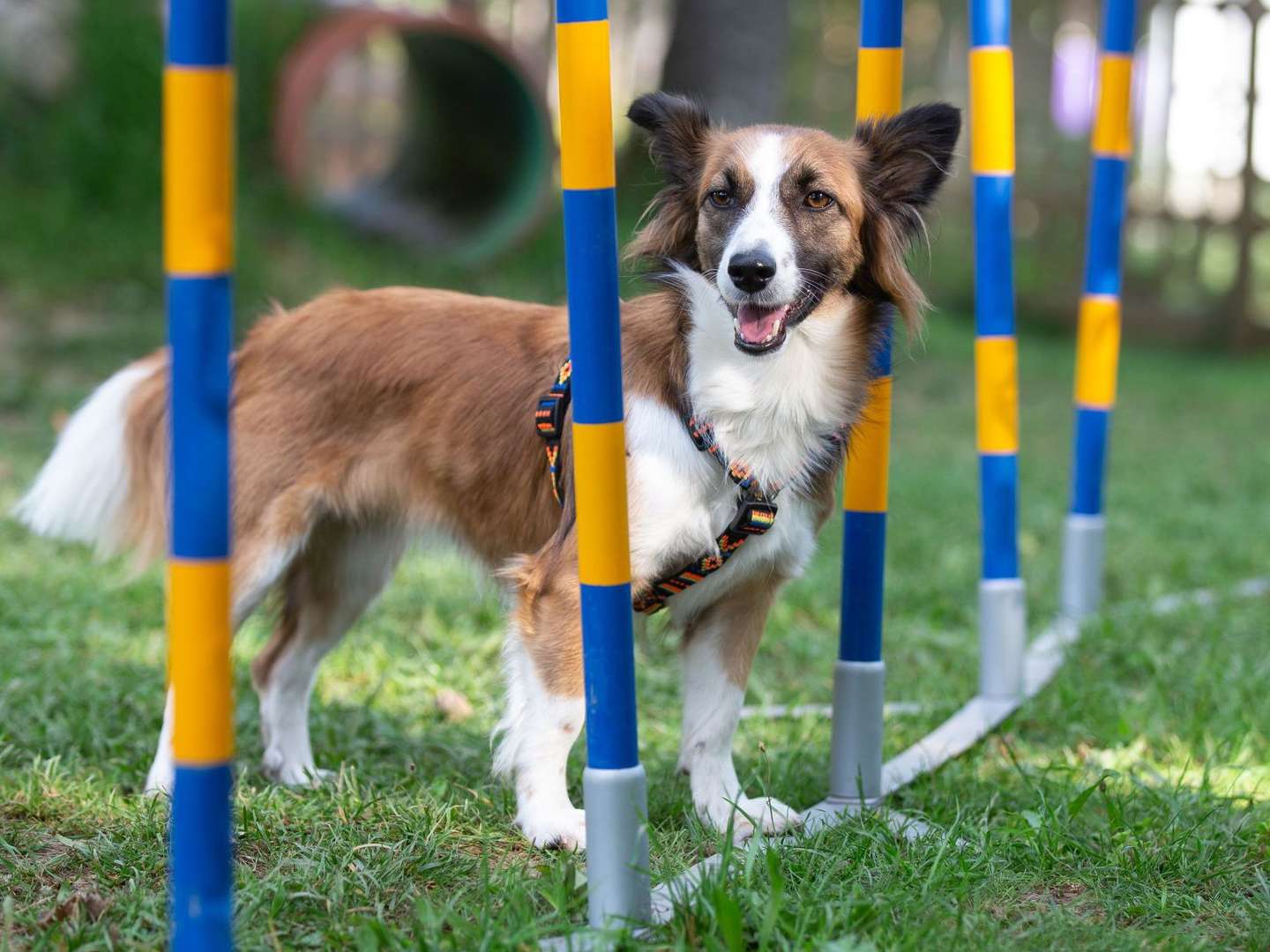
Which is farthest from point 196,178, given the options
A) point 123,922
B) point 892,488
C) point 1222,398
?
point 1222,398

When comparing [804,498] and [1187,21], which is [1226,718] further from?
[1187,21]

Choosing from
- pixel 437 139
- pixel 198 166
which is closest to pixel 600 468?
pixel 198 166

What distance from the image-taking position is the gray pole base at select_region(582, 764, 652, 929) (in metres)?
2.23

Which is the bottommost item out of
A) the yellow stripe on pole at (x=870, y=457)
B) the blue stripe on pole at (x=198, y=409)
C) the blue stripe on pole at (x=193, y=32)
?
the yellow stripe on pole at (x=870, y=457)

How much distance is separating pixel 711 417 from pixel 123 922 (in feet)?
4.64

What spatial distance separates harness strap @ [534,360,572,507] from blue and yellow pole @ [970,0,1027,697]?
49.3 inches

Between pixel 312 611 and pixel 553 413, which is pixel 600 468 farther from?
pixel 312 611

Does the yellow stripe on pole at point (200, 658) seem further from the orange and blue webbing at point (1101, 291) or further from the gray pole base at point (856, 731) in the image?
the orange and blue webbing at point (1101, 291)

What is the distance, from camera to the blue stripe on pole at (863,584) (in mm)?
3080

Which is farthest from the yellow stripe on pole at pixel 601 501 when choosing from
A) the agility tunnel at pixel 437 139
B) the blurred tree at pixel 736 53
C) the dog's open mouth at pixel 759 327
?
the blurred tree at pixel 736 53

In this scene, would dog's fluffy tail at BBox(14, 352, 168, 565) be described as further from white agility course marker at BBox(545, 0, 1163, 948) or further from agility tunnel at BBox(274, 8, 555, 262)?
agility tunnel at BBox(274, 8, 555, 262)

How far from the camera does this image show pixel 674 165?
9.78 feet

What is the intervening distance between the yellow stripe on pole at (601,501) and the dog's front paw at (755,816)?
890 millimetres

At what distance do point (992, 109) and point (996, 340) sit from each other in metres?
0.60
